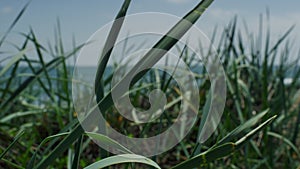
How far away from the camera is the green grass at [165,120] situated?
282 mm

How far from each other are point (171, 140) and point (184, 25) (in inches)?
30.4

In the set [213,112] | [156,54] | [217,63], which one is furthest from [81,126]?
[217,63]

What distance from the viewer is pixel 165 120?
1.10 m

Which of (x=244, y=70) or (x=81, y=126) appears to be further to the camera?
(x=244, y=70)

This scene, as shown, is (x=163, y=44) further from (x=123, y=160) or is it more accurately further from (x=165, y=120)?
(x=165, y=120)

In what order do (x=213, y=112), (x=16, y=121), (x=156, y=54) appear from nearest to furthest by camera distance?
(x=156, y=54) < (x=213, y=112) < (x=16, y=121)

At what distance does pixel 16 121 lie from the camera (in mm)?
1301

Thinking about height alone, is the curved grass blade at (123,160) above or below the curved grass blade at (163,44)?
below

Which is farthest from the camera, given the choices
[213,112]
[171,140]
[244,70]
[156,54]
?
[244,70]

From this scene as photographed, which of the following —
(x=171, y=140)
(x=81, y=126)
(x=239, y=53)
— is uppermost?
(x=81, y=126)

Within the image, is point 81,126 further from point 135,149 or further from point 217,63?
point 217,63

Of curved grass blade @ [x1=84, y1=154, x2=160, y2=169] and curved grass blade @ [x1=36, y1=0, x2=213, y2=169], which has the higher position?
curved grass blade @ [x1=36, y1=0, x2=213, y2=169]

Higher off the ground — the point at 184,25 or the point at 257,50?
the point at 184,25

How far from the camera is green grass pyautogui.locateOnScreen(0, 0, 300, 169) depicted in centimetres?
28
